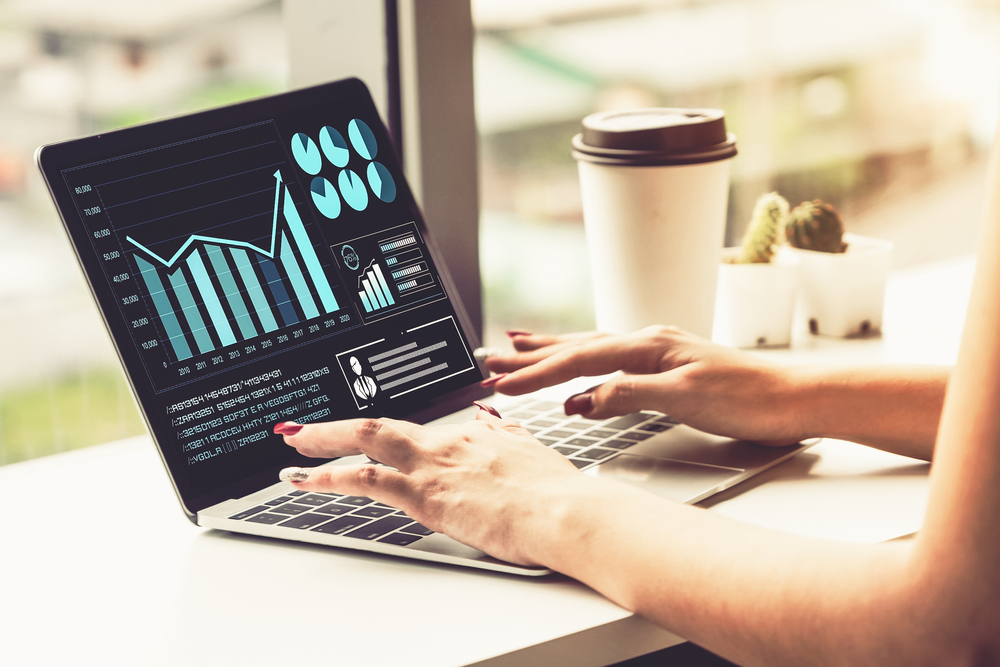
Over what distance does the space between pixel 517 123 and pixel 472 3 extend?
2.03 m

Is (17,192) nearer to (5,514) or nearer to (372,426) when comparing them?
(5,514)

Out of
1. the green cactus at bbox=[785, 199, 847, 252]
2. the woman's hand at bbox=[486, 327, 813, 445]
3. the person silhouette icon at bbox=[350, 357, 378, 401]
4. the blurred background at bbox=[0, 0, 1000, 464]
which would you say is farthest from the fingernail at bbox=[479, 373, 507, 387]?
the green cactus at bbox=[785, 199, 847, 252]

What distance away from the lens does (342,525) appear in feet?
2.33

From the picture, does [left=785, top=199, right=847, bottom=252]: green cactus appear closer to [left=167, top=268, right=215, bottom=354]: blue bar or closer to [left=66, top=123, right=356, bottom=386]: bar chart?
[left=66, top=123, right=356, bottom=386]: bar chart

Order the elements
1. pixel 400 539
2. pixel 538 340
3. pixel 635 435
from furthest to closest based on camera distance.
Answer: pixel 538 340
pixel 635 435
pixel 400 539

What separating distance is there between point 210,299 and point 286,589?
30 cm

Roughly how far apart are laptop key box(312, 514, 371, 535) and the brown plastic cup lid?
60 cm

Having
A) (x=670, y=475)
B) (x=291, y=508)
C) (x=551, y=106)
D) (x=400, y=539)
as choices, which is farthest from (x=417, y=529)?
(x=551, y=106)

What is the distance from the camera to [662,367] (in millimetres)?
907

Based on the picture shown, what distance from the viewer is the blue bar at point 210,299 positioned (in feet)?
2.70

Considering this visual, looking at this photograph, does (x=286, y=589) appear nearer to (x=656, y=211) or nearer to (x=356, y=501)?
(x=356, y=501)

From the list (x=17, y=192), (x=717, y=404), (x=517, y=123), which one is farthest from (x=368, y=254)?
(x=517, y=123)

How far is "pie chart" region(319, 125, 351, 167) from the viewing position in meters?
0.94

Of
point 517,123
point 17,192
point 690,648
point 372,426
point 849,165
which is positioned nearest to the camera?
point 372,426
